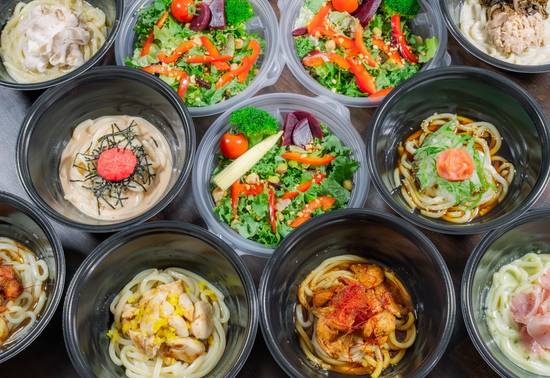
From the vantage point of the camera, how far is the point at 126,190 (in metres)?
3.30

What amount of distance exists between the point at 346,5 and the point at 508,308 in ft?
6.06

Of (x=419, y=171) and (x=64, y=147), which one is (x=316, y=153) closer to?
(x=419, y=171)

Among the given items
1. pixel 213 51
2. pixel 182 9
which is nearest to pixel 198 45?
pixel 213 51

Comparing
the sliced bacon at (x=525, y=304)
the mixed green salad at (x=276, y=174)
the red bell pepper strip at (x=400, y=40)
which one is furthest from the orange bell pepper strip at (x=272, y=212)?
the sliced bacon at (x=525, y=304)

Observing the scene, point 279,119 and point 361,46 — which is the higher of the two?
point 361,46

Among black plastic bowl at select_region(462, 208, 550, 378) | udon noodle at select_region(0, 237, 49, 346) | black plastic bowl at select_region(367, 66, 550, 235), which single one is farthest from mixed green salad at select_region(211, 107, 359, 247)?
udon noodle at select_region(0, 237, 49, 346)

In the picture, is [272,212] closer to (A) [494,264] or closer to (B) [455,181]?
(B) [455,181]

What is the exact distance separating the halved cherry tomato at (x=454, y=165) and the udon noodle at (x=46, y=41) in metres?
1.93

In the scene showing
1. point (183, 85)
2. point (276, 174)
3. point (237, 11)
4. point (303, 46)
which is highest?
point (237, 11)

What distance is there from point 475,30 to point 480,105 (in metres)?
0.53

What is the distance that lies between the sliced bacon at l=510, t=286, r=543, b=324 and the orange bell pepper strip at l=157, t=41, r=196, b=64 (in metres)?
2.15

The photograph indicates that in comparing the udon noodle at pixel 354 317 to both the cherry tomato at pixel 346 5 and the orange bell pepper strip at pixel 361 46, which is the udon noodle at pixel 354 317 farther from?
the cherry tomato at pixel 346 5

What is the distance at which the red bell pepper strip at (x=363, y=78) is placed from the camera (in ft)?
11.3

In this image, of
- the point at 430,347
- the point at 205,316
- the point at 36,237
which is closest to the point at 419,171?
the point at 430,347
